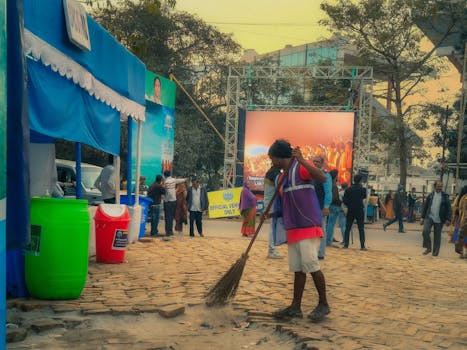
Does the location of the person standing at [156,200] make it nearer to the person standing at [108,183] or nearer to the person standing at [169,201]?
the person standing at [169,201]

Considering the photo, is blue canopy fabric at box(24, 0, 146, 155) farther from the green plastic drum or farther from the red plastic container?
the red plastic container

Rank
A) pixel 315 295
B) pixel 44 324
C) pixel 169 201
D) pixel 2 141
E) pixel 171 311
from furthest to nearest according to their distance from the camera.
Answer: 1. pixel 169 201
2. pixel 315 295
3. pixel 171 311
4. pixel 44 324
5. pixel 2 141

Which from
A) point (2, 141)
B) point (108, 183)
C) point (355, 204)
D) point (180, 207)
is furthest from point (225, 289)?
point (180, 207)

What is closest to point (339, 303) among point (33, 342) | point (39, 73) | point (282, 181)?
point (282, 181)

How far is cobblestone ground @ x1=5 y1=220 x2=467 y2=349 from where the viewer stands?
210 inches

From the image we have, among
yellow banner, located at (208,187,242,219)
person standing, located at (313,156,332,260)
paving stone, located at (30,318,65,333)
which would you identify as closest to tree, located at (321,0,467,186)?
yellow banner, located at (208,187,242,219)

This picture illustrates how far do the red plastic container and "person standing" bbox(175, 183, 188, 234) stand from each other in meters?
7.37

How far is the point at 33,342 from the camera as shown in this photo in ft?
15.6

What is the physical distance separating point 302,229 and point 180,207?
35.0ft

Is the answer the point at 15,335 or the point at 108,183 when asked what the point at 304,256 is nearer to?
the point at 15,335

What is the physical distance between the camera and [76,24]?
264 inches

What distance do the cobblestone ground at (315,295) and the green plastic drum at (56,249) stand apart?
0.19 meters

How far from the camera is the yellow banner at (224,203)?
2231 cm

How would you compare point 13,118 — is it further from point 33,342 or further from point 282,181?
point 282,181
